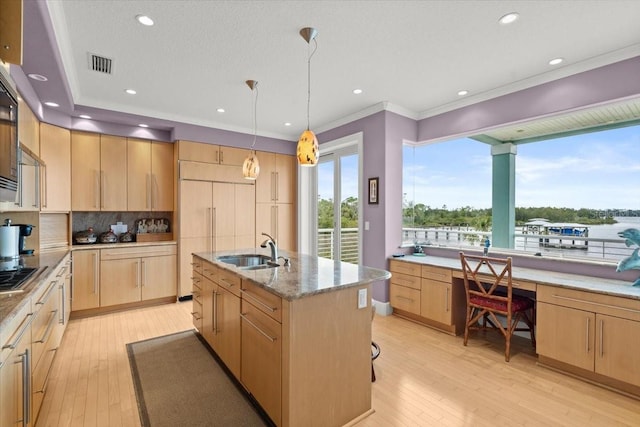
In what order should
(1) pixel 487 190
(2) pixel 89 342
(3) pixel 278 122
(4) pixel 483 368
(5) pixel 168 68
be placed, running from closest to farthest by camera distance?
1. (4) pixel 483 368
2. (5) pixel 168 68
3. (2) pixel 89 342
4. (1) pixel 487 190
5. (3) pixel 278 122

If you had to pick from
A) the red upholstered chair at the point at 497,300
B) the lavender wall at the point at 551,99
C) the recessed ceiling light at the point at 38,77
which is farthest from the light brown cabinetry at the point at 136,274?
the lavender wall at the point at 551,99

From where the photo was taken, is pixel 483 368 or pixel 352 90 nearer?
pixel 483 368

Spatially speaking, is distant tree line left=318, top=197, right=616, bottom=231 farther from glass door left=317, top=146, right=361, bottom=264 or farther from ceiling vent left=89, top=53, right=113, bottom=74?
ceiling vent left=89, top=53, right=113, bottom=74

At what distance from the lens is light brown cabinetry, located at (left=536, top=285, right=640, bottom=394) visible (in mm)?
2291

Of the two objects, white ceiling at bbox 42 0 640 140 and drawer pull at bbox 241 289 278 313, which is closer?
drawer pull at bbox 241 289 278 313

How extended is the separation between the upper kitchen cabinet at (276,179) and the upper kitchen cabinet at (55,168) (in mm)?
2651

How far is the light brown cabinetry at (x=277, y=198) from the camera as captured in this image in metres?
5.53

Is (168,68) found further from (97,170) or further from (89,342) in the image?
(89,342)

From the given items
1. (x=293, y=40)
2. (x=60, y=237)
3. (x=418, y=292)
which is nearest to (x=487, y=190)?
(x=418, y=292)

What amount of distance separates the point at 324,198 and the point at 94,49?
3777 millimetres

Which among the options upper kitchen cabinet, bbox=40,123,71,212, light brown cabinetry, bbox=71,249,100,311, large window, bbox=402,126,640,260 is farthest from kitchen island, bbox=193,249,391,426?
upper kitchen cabinet, bbox=40,123,71,212

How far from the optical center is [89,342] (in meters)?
3.28

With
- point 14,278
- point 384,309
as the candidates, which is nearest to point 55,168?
point 14,278

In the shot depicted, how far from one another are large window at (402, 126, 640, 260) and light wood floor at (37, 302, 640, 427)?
1.30 m
